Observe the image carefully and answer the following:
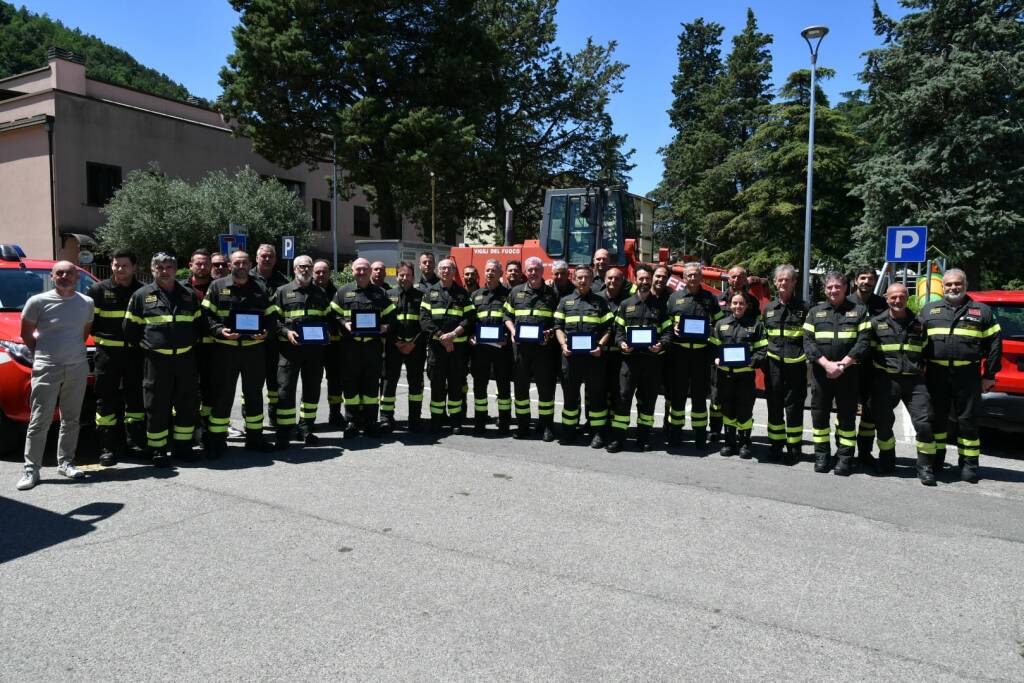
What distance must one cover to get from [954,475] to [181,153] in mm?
35794

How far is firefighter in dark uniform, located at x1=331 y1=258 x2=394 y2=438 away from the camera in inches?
323

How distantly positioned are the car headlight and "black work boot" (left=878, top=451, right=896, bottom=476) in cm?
825

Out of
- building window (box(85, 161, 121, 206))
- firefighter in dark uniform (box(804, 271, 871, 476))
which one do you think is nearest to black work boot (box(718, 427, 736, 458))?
firefighter in dark uniform (box(804, 271, 871, 476))

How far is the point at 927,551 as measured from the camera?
492cm

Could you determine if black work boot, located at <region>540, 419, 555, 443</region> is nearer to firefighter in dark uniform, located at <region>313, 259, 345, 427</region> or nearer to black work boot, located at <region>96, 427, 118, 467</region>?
firefighter in dark uniform, located at <region>313, 259, 345, 427</region>

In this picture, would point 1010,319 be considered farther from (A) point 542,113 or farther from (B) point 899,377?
(A) point 542,113

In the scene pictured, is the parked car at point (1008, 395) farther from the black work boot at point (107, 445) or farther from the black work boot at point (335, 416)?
the black work boot at point (107, 445)

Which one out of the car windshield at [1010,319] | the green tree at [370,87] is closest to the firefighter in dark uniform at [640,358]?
the car windshield at [1010,319]

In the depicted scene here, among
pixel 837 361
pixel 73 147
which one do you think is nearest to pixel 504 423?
pixel 837 361

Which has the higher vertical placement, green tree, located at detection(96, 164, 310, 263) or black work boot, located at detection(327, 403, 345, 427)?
green tree, located at detection(96, 164, 310, 263)

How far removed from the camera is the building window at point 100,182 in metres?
31.0

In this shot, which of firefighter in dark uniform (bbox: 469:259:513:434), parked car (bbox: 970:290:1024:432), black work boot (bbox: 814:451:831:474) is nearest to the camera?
black work boot (bbox: 814:451:831:474)

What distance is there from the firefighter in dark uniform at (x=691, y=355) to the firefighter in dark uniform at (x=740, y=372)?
0.17 m

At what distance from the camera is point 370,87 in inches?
1160
